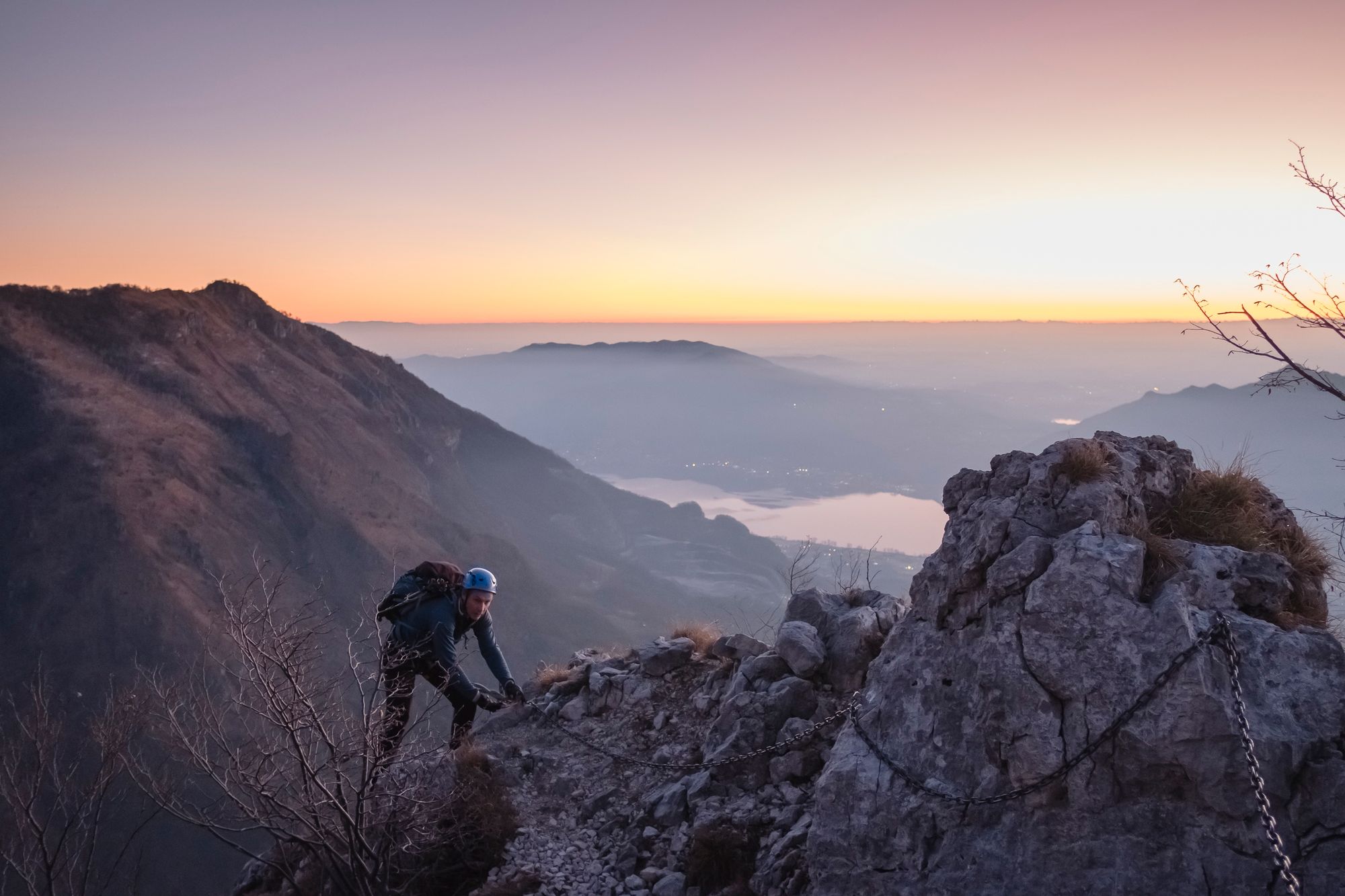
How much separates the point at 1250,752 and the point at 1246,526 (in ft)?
8.18

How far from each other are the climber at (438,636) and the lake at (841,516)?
109525mm

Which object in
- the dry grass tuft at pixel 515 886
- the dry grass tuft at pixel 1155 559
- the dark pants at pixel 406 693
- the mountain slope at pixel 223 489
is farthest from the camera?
the mountain slope at pixel 223 489

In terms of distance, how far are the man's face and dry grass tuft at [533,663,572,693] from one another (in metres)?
3.06

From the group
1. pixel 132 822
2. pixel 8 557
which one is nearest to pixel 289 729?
pixel 132 822

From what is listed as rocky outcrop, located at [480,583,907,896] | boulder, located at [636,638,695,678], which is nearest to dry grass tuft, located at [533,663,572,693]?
rocky outcrop, located at [480,583,907,896]

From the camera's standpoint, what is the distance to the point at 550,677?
432 inches

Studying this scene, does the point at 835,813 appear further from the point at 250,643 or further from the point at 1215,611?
the point at 250,643

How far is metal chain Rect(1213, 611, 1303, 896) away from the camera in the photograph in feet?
13.4

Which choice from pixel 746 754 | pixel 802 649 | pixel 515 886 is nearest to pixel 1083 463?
pixel 802 649

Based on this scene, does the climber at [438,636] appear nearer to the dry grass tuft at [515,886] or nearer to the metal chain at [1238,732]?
the dry grass tuft at [515,886]

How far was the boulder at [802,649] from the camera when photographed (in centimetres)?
837

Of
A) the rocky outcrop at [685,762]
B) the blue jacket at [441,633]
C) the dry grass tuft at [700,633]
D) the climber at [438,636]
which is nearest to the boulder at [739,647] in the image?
the rocky outcrop at [685,762]

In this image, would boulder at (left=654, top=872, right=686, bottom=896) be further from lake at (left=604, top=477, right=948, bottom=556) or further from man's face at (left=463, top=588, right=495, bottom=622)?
lake at (left=604, top=477, right=948, bottom=556)

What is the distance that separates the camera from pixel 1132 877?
473 cm
